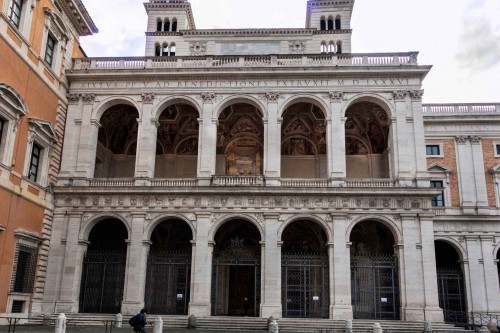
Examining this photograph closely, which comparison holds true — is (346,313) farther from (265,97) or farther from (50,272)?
(50,272)

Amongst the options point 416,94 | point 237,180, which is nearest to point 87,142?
point 237,180

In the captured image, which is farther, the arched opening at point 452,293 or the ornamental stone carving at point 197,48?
the ornamental stone carving at point 197,48

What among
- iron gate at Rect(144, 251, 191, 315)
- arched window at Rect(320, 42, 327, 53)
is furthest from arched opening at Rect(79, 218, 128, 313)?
arched window at Rect(320, 42, 327, 53)

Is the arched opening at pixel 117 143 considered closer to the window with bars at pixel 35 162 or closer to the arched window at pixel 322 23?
the window with bars at pixel 35 162

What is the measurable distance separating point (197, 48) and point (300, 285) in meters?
23.2

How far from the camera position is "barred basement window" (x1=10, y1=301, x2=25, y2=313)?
20630 mm

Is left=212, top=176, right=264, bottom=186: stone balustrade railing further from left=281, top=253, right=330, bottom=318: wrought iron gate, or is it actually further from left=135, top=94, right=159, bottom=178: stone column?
left=281, top=253, right=330, bottom=318: wrought iron gate

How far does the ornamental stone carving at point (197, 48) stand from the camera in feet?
129

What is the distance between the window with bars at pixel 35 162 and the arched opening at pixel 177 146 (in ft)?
25.1

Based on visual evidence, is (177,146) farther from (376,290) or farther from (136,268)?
(376,290)

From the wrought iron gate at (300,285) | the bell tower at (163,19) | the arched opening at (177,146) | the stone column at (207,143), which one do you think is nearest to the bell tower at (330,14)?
the bell tower at (163,19)

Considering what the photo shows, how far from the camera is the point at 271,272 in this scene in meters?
22.3

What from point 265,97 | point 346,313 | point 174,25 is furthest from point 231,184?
point 174,25

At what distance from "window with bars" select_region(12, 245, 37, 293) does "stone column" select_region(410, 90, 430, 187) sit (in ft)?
58.1
